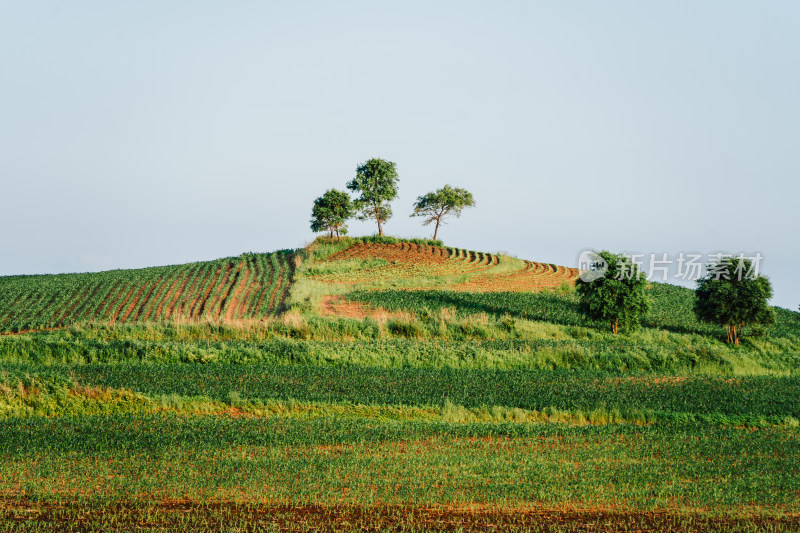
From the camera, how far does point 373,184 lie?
255 feet

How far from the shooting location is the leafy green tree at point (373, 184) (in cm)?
7756

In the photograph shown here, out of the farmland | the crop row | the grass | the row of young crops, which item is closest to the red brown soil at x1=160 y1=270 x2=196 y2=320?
the row of young crops

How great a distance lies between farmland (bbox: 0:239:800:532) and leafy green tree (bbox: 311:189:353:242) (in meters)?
28.8

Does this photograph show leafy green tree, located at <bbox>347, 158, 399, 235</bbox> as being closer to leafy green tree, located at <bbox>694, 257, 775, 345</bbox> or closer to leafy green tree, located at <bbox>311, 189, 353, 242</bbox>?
leafy green tree, located at <bbox>311, 189, 353, 242</bbox>

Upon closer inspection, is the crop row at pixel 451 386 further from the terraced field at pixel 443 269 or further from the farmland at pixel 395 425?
the terraced field at pixel 443 269

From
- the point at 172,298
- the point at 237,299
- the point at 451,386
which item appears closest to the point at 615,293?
the point at 451,386

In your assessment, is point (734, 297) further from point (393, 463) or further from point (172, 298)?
point (172, 298)

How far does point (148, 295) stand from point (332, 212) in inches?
1012

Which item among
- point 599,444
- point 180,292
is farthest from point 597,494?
point 180,292

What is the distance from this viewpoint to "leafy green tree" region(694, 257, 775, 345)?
43969mm

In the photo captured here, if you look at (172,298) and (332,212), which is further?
(332,212)

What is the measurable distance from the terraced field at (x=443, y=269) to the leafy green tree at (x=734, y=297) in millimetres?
15361

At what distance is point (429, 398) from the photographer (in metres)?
25.0

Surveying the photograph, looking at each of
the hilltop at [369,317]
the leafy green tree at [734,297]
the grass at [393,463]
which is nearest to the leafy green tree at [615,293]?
the hilltop at [369,317]
